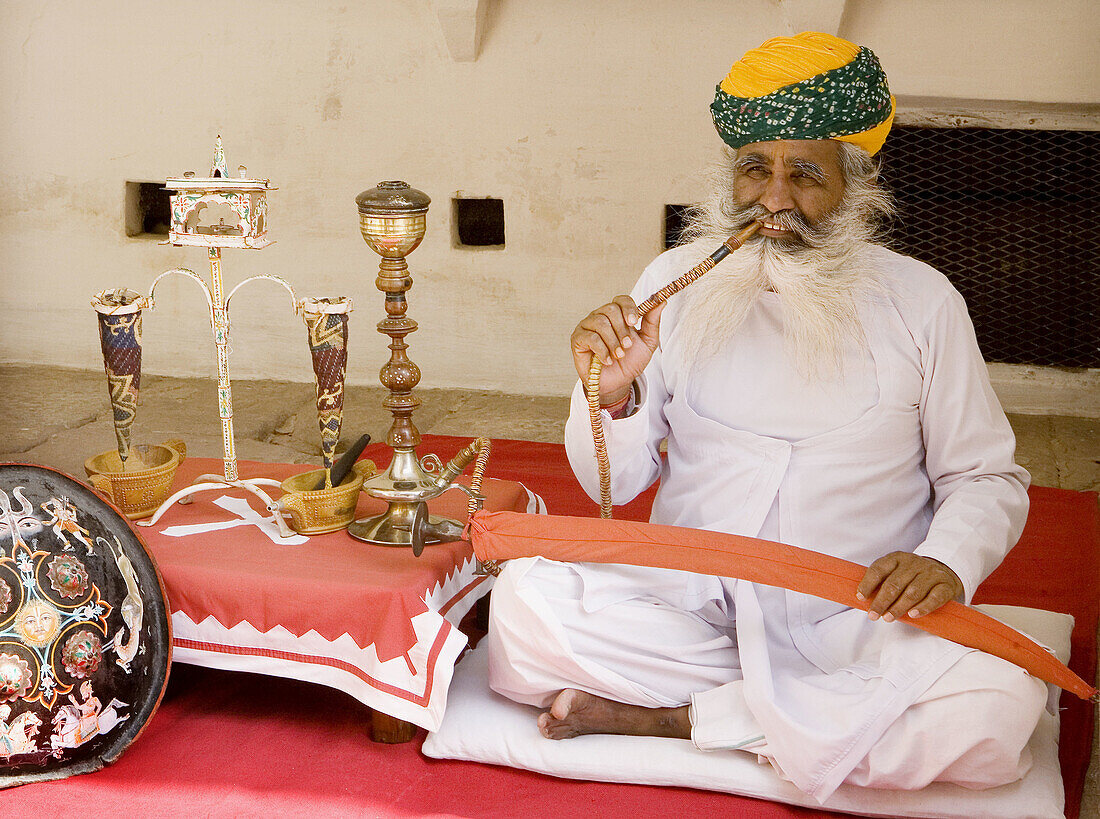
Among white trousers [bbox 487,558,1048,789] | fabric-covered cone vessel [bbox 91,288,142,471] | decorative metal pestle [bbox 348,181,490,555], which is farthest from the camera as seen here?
fabric-covered cone vessel [bbox 91,288,142,471]

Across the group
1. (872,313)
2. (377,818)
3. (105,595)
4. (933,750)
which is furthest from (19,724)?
(872,313)

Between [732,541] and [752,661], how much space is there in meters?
0.22

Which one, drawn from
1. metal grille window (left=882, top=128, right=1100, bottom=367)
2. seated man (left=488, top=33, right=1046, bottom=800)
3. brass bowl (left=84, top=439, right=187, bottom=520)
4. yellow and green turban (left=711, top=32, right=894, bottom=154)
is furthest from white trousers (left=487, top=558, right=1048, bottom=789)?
metal grille window (left=882, top=128, right=1100, bottom=367)

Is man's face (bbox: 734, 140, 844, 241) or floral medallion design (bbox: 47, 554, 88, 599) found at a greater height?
man's face (bbox: 734, 140, 844, 241)

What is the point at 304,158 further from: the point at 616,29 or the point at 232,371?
the point at 616,29

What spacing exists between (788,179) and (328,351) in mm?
1022

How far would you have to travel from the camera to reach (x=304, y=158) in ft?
18.7

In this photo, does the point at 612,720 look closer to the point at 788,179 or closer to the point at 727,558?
the point at 727,558

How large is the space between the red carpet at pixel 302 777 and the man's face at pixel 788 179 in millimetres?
1174

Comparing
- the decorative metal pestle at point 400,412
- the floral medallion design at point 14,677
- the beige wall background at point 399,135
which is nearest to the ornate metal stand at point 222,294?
the decorative metal pestle at point 400,412

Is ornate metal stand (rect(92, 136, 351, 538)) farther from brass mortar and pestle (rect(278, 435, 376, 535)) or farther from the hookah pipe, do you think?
the hookah pipe

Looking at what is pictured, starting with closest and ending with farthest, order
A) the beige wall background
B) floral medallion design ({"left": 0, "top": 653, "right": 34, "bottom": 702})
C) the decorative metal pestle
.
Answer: floral medallion design ({"left": 0, "top": 653, "right": 34, "bottom": 702}) < the decorative metal pestle < the beige wall background

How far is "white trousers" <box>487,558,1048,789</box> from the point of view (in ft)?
6.42

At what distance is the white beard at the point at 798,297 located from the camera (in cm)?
235
